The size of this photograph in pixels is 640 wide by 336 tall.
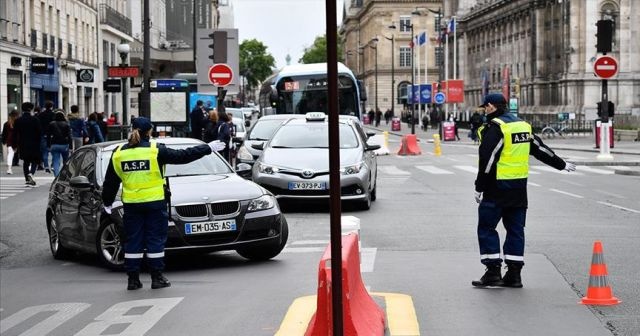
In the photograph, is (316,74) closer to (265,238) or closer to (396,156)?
(396,156)

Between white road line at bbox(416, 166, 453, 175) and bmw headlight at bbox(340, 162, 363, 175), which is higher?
bmw headlight at bbox(340, 162, 363, 175)

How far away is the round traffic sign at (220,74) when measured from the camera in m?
29.0

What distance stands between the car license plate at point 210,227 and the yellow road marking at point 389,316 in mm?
2362

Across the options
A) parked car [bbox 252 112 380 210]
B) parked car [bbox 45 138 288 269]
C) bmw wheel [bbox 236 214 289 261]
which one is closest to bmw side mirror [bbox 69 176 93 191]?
parked car [bbox 45 138 288 269]

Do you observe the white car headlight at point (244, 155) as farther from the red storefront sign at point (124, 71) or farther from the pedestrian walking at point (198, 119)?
the red storefront sign at point (124, 71)

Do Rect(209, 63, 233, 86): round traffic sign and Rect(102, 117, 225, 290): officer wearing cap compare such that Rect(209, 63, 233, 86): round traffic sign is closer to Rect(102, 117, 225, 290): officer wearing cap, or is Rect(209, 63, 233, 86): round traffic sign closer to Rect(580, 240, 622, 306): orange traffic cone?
Rect(102, 117, 225, 290): officer wearing cap

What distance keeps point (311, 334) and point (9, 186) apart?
21624 mm

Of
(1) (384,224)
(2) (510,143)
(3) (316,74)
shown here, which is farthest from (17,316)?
(3) (316,74)

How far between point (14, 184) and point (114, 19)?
145ft

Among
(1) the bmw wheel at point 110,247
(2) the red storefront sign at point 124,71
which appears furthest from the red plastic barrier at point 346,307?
(2) the red storefront sign at point 124,71

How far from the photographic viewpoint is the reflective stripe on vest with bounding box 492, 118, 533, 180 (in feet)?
36.3

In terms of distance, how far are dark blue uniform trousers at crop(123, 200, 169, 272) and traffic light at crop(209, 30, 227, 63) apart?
17.9 m

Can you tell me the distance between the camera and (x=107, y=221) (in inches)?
507

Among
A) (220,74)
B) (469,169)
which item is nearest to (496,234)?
(220,74)
